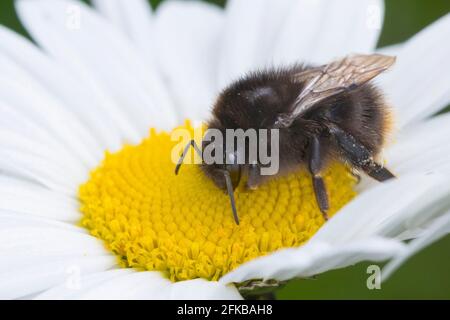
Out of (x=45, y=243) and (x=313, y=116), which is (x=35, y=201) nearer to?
(x=45, y=243)

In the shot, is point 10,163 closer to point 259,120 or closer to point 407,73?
point 259,120

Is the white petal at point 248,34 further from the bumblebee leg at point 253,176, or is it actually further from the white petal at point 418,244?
the white petal at point 418,244

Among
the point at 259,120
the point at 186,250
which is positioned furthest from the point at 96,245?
the point at 259,120

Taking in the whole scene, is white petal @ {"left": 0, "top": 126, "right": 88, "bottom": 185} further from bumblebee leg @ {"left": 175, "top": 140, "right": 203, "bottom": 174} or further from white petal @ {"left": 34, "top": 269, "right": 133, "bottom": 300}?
white petal @ {"left": 34, "top": 269, "right": 133, "bottom": 300}

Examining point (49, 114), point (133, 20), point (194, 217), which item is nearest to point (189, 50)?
point (133, 20)

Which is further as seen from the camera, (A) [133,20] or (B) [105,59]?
(A) [133,20]

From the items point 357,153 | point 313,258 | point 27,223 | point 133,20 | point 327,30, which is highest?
point 133,20
